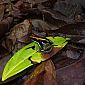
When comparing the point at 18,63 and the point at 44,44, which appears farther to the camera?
the point at 44,44

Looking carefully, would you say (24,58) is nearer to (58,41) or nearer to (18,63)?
(18,63)

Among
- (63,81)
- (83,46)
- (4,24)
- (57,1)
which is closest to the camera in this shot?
(63,81)

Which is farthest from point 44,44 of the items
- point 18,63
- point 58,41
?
point 18,63

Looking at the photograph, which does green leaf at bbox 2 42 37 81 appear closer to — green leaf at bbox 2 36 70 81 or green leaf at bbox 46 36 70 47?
green leaf at bbox 2 36 70 81

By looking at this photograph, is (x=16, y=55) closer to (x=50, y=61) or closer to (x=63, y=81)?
(x=50, y=61)

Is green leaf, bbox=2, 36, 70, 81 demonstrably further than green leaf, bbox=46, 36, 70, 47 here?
No

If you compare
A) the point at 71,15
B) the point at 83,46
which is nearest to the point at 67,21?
the point at 71,15

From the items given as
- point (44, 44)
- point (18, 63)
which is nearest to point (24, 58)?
point (18, 63)

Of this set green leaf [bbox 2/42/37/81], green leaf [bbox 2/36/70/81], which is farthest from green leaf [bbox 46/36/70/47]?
green leaf [bbox 2/42/37/81]

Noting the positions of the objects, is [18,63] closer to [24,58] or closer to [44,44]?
[24,58]
